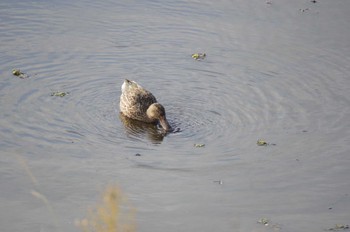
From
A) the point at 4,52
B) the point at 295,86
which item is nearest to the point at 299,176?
the point at 295,86

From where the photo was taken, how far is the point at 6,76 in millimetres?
14203

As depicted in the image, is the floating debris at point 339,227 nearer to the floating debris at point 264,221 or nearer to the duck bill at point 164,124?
the floating debris at point 264,221

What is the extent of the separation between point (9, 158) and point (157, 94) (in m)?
4.20

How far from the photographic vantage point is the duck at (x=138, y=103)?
13341 mm

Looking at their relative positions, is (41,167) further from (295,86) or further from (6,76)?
(295,86)

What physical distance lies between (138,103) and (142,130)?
59cm

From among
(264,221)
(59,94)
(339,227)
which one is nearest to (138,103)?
(59,94)

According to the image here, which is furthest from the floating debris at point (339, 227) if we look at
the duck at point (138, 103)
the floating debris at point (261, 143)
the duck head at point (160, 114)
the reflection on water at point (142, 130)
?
the duck at point (138, 103)

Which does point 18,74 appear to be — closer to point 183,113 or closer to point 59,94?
point 59,94

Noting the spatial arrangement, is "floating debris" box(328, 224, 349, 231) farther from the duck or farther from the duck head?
the duck

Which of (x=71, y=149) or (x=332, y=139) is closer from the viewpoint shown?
(x=71, y=149)

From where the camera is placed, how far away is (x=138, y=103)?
1347 cm

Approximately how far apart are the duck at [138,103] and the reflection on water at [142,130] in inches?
3.9

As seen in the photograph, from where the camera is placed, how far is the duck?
13341 mm
